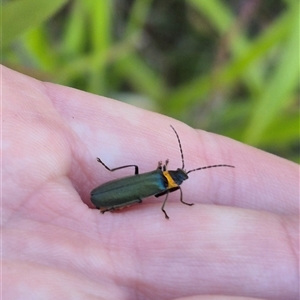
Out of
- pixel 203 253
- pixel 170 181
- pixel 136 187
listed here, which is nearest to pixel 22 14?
pixel 136 187

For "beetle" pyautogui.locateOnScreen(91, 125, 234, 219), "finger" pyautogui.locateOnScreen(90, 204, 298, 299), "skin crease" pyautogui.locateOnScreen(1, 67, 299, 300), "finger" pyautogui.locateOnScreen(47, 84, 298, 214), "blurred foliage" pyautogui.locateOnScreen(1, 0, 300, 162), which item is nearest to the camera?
"skin crease" pyautogui.locateOnScreen(1, 67, 299, 300)

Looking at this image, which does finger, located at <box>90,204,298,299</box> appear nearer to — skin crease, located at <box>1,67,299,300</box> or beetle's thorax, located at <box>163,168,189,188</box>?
skin crease, located at <box>1,67,299,300</box>

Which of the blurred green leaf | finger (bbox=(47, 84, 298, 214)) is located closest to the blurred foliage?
the blurred green leaf

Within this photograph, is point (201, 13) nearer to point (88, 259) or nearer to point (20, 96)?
point (20, 96)

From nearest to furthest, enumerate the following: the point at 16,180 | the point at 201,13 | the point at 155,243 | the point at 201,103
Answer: the point at 16,180
the point at 155,243
the point at 201,103
the point at 201,13

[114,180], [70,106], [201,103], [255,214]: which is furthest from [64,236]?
[201,103]
